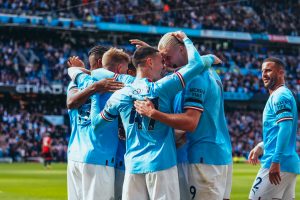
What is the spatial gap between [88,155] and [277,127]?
7.66 ft

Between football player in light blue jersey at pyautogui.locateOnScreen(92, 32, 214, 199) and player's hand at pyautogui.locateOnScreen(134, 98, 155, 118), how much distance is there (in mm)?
80

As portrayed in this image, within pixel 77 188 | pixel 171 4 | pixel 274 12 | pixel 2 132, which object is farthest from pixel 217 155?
pixel 274 12

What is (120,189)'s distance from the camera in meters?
8.62

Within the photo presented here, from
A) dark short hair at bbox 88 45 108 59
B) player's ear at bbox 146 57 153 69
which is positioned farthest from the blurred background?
player's ear at bbox 146 57 153 69

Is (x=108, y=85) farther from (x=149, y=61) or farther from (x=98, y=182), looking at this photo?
(x=98, y=182)

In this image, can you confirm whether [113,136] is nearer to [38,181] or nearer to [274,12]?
[38,181]

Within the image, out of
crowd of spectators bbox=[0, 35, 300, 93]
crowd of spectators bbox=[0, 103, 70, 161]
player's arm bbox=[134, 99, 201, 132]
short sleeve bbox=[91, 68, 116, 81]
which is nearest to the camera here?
player's arm bbox=[134, 99, 201, 132]

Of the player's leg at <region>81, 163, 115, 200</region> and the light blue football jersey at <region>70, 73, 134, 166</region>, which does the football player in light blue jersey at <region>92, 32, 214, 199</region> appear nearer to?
the light blue football jersey at <region>70, 73, 134, 166</region>

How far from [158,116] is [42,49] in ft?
155

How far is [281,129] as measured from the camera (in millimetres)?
8609

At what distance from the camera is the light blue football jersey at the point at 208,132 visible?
7410mm

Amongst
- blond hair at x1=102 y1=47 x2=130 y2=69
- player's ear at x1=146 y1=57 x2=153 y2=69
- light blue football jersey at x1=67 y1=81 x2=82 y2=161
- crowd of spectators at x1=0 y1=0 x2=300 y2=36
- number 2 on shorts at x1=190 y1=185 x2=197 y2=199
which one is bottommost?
number 2 on shorts at x1=190 y1=185 x2=197 y2=199

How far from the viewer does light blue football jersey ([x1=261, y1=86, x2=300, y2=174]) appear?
8.77m

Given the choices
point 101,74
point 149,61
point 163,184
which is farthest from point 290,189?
point 149,61
